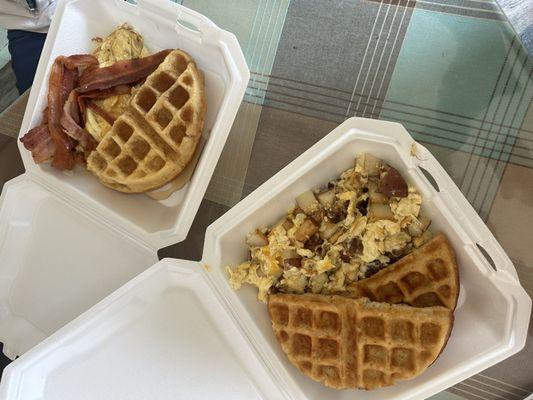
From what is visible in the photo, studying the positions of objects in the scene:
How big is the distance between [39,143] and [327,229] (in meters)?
1.07

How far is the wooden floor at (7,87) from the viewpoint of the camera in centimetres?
213

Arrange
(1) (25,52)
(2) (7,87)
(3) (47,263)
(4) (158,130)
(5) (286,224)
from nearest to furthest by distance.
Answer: (5) (286,224) → (4) (158,130) → (3) (47,263) → (1) (25,52) → (2) (7,87)

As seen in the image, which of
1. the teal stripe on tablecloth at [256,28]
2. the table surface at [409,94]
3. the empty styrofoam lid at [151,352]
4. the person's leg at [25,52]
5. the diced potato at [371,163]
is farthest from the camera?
the person's leg at [25,52]

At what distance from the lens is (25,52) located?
2057 mm

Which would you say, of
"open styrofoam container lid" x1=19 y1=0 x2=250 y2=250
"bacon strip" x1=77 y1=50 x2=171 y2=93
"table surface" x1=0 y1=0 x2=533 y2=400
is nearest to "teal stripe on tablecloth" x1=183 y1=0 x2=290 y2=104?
"table surface" x1=0 y1=0 x2=533 y2=400

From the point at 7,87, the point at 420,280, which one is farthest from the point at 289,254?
the point at 7,87

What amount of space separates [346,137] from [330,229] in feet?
0.97

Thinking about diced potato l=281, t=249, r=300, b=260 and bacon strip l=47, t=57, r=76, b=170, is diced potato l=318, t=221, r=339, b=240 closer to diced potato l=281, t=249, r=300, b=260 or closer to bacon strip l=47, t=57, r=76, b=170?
diced potato l=281, t=249, r=300, b=260

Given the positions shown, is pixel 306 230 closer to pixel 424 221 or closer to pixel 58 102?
pixel 424 221

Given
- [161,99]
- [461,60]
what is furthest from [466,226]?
[161,99]

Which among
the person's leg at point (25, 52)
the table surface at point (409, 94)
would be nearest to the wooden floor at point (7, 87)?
the person's leg at point (25, 52)

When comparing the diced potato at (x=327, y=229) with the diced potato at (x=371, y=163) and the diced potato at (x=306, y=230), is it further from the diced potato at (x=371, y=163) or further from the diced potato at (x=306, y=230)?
the diced potato at (x=371, y=163)

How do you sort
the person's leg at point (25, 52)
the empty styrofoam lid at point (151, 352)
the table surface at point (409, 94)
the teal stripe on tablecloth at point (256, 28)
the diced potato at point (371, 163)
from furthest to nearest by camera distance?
the person's leg at point (25, 52)
the teal stripe on tablecloth at point (256, 28)
the empty styrofoam lid at point (151, 352)
the table surface at point (409, 94)
the diced potato at point (371, 163)

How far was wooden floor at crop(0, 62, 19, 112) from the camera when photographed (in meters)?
2.13
